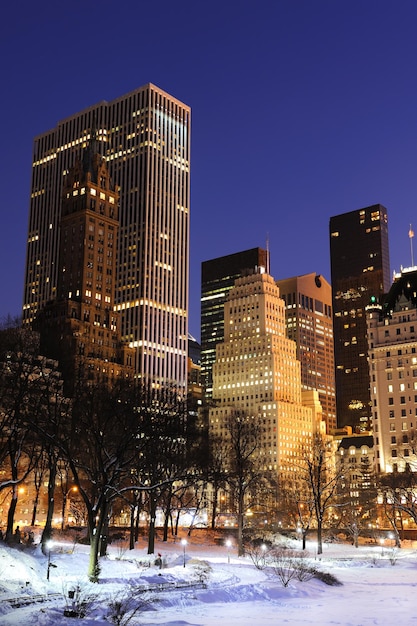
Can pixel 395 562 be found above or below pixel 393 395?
below

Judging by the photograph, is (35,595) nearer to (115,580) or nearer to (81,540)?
(115,580)

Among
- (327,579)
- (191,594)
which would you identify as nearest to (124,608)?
(191,594)

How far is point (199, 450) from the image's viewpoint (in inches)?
4129

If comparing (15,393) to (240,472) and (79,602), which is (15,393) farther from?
(240,472)

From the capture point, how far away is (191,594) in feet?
145

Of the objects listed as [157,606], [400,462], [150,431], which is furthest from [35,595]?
[400,462]

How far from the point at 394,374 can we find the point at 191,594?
5462 inches

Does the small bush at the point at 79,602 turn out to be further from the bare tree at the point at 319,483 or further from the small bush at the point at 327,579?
the bare tree at the point at 319,483

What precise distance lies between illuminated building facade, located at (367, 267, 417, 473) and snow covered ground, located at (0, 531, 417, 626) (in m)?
107

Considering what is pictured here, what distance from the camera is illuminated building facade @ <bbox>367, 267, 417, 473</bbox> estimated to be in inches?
6585

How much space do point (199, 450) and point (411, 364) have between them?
8448 centimetres

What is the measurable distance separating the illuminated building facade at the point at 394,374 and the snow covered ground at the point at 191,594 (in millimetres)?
106899

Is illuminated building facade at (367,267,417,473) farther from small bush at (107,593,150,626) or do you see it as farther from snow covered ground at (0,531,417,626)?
small bush at (107,593,150,626)

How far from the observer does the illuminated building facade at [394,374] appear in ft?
549
